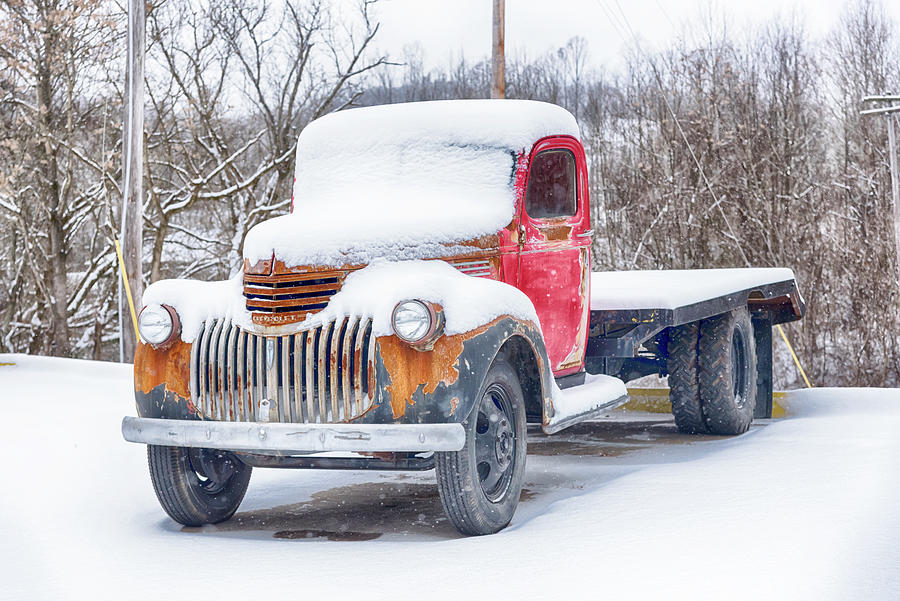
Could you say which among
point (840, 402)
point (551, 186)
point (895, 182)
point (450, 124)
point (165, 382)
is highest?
point (895, 182)

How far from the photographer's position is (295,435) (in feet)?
16.5

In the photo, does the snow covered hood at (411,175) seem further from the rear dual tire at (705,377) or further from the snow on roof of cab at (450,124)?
the rear dual tire at (705,377)

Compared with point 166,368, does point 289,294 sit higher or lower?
higher

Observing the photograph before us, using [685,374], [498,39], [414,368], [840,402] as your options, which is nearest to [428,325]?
[414,368]

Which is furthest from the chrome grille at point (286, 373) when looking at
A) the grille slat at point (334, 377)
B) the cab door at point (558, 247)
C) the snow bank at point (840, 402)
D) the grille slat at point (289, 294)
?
the snow bank at point (840, 402)

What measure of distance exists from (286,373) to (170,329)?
28.4 inches

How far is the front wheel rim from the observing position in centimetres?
546

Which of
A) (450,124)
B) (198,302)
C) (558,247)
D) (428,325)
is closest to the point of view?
(428,325)

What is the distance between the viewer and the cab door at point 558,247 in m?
6.62

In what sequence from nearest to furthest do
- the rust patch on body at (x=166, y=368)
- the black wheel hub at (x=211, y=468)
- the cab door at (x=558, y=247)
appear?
the rust patch on body at (x=166, y=368) → the black wheel hub at (x=211, y=468) → the cab door at (x=558, y=247)

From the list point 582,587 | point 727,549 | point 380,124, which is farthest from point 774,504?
point 380,124

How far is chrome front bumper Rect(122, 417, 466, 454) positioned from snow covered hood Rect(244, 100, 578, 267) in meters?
0.97

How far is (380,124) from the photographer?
22.8ft

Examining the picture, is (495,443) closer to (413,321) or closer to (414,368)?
(414,368)
